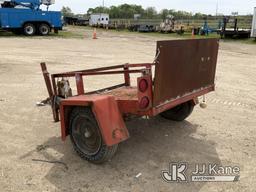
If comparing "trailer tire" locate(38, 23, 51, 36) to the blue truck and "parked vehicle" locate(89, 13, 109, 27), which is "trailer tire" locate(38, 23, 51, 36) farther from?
"parked vehicle" locate(89, 13, 109, 27)

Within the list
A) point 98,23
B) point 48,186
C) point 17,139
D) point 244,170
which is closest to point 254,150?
point 244,170

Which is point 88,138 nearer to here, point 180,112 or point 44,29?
point 180,112

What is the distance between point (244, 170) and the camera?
4.27m

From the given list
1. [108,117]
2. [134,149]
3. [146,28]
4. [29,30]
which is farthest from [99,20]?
[108,117]

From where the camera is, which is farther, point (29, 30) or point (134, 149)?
point (29, 30)

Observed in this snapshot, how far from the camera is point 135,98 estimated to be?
4.47 metres

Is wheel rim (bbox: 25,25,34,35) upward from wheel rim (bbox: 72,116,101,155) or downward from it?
downward

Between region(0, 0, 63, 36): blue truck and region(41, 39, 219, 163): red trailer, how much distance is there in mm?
23532

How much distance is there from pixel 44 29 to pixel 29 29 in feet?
4.21

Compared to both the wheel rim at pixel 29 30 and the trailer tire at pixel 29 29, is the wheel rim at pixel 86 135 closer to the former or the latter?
the trailer tire at pixel 29 29

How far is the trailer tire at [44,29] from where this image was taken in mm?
28545

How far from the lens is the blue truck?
87.1 feet

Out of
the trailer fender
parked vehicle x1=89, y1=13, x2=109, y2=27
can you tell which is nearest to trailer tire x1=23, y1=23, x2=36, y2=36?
the trailer fender

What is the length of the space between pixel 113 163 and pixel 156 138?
1.04 m
